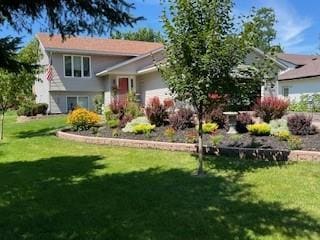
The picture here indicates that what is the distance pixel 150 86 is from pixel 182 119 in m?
14.1

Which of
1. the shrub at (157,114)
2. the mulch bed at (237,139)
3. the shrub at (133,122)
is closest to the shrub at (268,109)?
the mulch bed at (237,139)

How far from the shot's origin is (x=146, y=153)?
41.6 ft

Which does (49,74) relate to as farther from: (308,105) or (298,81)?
(308,105)

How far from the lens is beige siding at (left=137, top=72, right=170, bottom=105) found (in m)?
27.9

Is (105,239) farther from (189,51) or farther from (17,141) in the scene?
(17,141)

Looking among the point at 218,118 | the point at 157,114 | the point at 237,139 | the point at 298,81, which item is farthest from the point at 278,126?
the point at 298,81

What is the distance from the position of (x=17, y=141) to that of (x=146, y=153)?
6.71m

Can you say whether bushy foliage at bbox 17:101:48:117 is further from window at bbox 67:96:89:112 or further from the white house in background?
the white house in background

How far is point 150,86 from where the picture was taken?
29.4m

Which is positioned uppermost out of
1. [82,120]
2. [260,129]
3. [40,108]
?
[40,108]

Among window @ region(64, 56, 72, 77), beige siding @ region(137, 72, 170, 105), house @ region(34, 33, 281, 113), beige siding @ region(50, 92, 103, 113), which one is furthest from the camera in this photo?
window @ region(64, 56, 72, 77)

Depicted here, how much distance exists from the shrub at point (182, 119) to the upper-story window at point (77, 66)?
16637 millimetres

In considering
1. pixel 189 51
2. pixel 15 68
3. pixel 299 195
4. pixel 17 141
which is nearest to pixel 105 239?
pixel 15 68

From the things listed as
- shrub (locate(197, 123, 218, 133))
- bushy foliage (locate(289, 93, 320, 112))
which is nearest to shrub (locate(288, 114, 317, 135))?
shrub (locate(197, 123, 218, 133))
